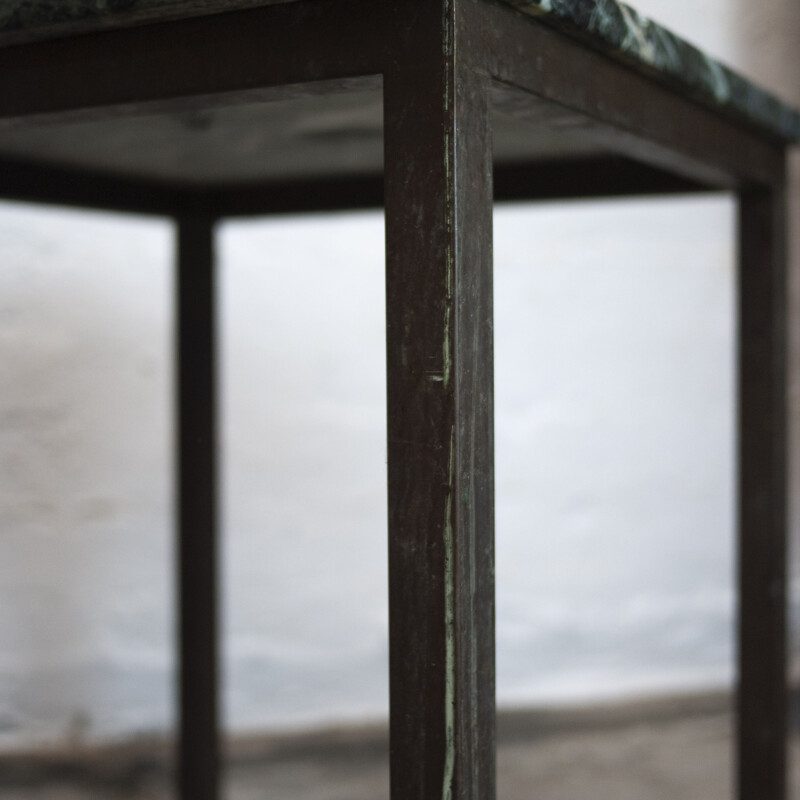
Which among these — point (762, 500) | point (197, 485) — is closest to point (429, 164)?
point (762, 500)

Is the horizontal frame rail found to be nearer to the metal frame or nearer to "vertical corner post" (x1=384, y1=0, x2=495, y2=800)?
the metal frame

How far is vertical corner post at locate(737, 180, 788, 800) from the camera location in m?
1.24

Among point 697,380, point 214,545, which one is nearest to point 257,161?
point 214,545

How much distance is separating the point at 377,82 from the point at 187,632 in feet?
3.32

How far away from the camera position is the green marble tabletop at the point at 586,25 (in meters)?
0.77

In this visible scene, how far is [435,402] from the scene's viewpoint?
71 centimetres

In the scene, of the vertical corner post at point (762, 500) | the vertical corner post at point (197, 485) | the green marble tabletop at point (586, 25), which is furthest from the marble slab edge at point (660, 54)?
the vertical corner post at point (197, 485)

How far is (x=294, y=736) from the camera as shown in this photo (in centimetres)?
214

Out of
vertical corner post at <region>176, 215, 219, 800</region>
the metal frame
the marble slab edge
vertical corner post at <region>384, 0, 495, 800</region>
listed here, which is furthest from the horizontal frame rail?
vertical corner post at <region>384, 0, 495, 800</region>

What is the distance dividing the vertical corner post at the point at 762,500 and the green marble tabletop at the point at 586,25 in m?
0.22

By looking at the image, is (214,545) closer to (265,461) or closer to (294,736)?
(265,461)

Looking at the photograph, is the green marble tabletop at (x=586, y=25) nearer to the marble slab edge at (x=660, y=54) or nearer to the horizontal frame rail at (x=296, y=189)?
the marble slab edge at (x=660, y=54)

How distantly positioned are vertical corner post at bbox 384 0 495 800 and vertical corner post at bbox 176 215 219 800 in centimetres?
89

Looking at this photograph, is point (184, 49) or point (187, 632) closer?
point (184, 49)
